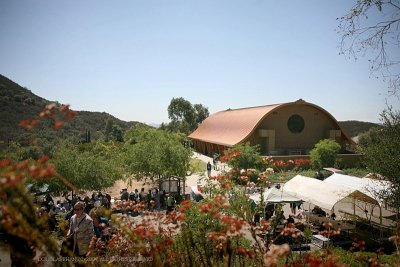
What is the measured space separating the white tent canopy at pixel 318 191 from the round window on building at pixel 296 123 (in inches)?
908

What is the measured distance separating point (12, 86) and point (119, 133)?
24.0 meters

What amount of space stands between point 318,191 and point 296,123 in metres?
25.8

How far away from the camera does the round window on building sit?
36.7m

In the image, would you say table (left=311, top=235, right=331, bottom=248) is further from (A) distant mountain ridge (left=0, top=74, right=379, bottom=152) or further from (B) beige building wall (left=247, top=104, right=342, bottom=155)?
(A) distant mountain ridge (left=0, top=74, right=379, bottom=152)

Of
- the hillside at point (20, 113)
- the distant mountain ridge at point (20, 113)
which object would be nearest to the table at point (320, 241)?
the distant mountain ridge at point (20, 113)

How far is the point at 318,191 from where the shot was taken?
40.4ft

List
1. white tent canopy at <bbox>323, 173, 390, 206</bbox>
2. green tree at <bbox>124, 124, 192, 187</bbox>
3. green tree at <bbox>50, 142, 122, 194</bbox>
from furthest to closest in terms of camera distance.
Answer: green tree at <bbox>124, 124, 192, 187</bbox> < green tree at <bbox>50, 142, 122, 194</bbox> < white tent canopy at <bbox>323, 173, 390, 206</bbox>

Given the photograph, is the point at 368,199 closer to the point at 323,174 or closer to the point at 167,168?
the point at 167,168

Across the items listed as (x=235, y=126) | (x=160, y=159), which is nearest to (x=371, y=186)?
(x=160, y=159)

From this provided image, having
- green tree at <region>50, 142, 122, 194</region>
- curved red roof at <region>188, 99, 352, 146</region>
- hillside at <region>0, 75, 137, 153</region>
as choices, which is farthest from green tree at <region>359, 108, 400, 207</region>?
hillside at <region>0, 75, 137, 153</region>

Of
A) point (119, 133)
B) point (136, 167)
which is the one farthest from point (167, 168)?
point (119, 133)

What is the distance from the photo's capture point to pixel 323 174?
1020 inches

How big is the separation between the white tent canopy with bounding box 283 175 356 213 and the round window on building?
23.1 metres

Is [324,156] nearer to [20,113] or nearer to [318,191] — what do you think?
[318,191]
